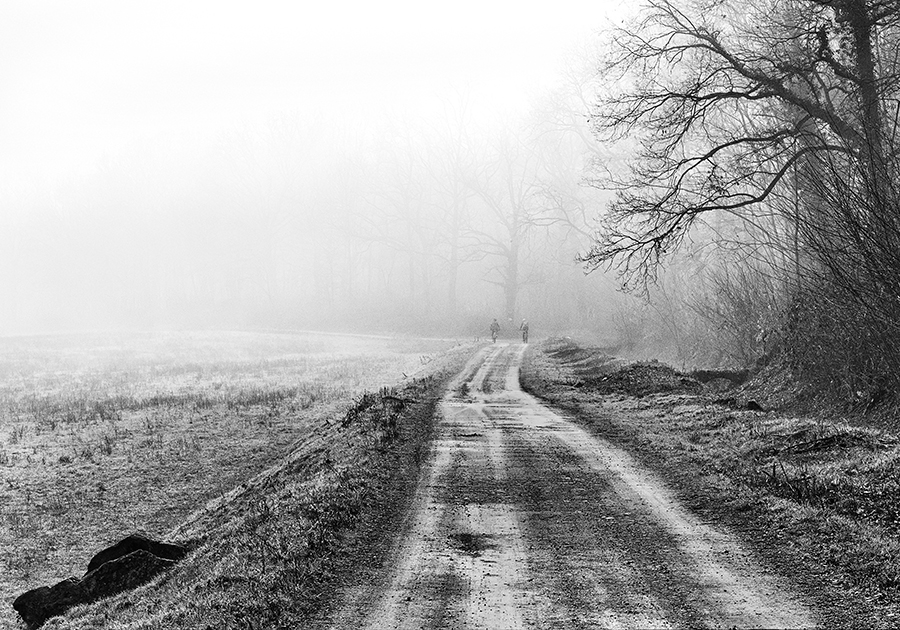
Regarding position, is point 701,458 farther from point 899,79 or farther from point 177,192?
point 177,192

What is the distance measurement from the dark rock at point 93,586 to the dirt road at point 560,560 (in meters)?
3.47

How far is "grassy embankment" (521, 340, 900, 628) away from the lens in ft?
19.3

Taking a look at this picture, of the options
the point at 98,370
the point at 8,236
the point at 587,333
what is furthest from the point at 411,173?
the point at 8,236

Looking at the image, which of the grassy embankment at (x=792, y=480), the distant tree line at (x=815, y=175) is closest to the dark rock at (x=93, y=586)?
the grassy embankment at (x=792, y=480)

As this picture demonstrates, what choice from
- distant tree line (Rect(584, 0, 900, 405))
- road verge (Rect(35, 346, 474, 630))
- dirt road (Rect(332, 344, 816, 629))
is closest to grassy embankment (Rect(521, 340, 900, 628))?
dirt road (Rect(332, 344, 816, 629))

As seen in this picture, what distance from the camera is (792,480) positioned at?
8641 mm

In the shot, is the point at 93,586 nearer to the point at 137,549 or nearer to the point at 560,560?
the point at 137,549

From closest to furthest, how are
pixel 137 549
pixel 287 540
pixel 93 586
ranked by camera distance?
pixel 287 540
pixel 93 586
pixel 137 549

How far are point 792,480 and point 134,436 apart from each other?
623 inches

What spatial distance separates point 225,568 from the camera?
7.07m

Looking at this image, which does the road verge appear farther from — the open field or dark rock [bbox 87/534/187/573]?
the open field

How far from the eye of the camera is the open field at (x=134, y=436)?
12.7 meters

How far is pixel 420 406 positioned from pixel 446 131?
5026 centimetres

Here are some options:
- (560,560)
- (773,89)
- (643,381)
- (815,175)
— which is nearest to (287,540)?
(560,560)
